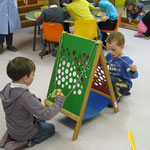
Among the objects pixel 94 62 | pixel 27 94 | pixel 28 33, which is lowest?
pixel 28 33

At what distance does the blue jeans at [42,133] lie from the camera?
190 cm

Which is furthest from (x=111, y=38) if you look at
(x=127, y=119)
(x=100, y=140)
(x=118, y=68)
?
(x=100, y=140)

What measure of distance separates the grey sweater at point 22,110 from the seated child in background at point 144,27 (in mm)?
3231

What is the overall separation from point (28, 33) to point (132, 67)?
316cm

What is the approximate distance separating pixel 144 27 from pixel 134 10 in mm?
477

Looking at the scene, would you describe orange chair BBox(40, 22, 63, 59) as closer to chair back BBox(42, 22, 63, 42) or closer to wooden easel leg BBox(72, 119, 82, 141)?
chair back BBox(42, 22, 63, 42)

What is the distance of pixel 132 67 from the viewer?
2.20 meters

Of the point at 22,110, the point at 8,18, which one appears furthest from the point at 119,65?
the point at 8,18

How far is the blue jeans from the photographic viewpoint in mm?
1904

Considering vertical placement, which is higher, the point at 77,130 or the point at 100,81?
the point at 100,81

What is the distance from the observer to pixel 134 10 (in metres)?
4.76

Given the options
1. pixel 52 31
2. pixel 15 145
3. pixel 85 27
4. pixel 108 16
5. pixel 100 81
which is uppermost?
pixel 108 16

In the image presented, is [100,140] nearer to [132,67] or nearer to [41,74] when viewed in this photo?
[132,67]

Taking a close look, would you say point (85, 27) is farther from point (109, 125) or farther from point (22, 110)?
point (22, 110)
